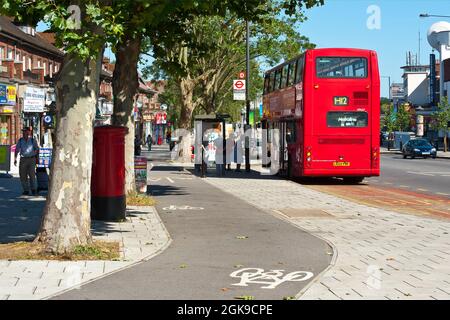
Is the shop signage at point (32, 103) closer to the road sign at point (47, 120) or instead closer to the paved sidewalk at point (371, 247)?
the road sign at point (47, 120)

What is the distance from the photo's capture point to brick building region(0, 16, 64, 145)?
42156 millimetres

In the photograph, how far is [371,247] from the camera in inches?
A: 417

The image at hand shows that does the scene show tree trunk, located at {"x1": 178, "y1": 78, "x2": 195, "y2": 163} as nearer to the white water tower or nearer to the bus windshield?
the bus windshield

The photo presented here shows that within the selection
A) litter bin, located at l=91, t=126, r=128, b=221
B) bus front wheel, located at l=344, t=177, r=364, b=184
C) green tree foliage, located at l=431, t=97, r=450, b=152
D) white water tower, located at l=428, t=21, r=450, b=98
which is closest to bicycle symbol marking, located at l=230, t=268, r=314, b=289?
litter bin, located at l=91, t=126, r=128, b=221

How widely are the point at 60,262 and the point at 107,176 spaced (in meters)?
4.44

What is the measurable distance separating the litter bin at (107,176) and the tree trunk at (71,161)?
3.49 m

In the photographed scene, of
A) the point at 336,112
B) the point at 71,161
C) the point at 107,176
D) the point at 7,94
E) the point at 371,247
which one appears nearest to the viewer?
the point at 71,161

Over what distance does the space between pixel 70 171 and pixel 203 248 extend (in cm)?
209

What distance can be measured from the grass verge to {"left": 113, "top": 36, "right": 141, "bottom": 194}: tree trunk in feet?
24.6

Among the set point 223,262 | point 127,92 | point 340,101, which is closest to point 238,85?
point 340,101

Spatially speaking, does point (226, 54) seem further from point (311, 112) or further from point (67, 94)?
point (67, 94)

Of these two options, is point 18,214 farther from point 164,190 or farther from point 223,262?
point 164,190

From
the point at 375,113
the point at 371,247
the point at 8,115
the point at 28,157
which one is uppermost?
the point at 8,115
